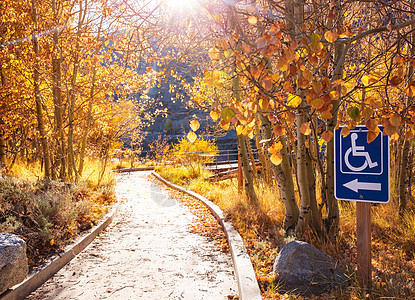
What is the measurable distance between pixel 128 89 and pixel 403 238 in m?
9.18

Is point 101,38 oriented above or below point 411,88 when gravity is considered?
above

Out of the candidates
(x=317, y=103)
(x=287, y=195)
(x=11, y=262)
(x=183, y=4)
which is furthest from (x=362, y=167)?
(x=11, y=262)

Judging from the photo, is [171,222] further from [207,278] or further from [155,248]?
[207,278]

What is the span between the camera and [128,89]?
1111 centimetres

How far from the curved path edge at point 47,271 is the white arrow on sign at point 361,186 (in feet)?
12.7

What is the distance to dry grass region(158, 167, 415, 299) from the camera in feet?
10.5

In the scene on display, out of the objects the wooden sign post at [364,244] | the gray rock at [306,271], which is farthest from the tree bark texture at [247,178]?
the wooden sign post at [364,244]

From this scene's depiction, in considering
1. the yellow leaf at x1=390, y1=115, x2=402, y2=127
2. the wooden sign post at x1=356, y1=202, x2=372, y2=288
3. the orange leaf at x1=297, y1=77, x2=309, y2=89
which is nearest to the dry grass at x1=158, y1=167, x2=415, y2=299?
the wooden sign post at x1=356, y1=202, x2=372, y2=288

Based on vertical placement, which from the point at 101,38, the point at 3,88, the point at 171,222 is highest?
the point at 101,38

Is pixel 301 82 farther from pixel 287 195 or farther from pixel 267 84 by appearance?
pixel 287 195

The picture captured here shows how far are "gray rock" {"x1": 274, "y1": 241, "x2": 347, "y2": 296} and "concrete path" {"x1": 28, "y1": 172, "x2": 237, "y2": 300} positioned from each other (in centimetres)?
73

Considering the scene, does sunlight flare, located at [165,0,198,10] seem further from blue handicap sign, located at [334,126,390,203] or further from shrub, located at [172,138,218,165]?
shrub, located at [172,138,218,165]

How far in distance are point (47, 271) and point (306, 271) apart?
3444 millimetres

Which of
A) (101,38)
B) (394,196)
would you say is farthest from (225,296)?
(101,38)
